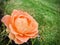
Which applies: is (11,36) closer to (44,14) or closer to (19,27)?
(19,27)

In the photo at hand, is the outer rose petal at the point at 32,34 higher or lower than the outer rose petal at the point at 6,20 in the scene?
lower

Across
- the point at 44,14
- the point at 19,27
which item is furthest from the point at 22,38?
the point at 44,14

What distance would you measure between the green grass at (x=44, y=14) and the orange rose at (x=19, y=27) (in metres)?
0.04

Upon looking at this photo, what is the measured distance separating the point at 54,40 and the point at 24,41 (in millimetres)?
128

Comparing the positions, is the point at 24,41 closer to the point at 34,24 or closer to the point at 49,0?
the point at 34,24

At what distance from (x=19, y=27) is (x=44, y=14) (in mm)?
134

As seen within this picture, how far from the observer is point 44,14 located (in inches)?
30.3

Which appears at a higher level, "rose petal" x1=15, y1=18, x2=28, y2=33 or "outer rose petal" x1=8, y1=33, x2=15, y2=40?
"rose petal" x1=15, y1=18, x2=28, y2=33

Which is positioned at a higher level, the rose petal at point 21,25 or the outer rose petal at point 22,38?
the rose petal at point 21,25

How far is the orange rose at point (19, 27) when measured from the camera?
2.26 feet

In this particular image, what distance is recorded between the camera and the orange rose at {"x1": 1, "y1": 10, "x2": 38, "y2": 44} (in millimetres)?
688

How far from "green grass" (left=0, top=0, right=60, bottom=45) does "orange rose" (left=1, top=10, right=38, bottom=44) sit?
0.04 m

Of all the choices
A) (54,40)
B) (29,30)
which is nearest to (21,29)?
(29,30)

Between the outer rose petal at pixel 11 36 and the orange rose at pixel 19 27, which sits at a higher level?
the orange rose at pixel 19 27
